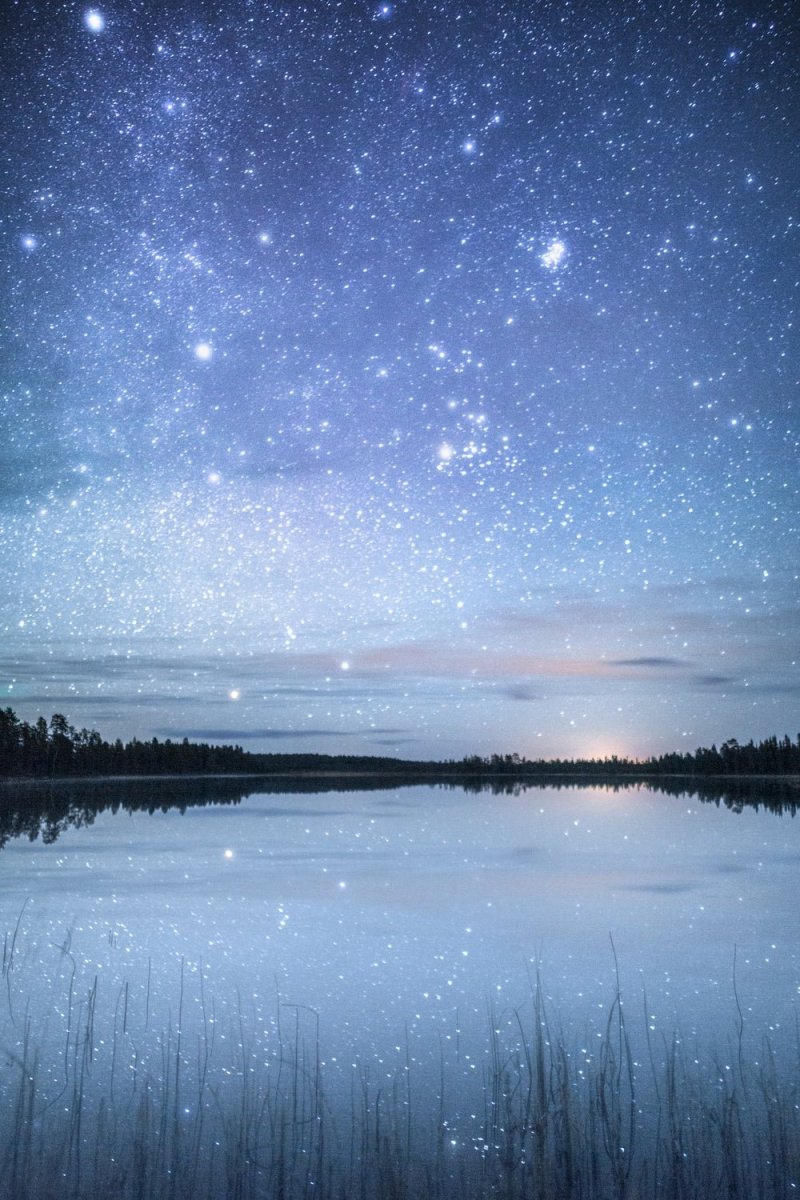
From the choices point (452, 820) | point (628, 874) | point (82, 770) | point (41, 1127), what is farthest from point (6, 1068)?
point (82, 770)

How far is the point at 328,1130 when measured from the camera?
6.88m

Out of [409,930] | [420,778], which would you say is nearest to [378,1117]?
[409,930]

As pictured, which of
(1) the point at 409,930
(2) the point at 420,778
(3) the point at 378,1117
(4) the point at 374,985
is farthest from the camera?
(2) the point at 420,778

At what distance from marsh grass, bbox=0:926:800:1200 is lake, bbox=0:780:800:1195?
39 mm

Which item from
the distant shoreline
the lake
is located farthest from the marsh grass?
the distant shoreline

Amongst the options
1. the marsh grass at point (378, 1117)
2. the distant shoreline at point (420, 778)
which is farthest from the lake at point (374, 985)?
the distant shoreline at point (420, 778)

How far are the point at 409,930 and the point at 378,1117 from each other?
798cm

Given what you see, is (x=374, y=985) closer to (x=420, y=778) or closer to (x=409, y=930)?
(x=409, y=930)

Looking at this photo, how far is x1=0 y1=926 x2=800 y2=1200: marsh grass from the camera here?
19.8 ft

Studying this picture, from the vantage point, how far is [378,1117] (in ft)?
21.8

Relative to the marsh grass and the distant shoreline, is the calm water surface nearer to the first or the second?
the marsh grass

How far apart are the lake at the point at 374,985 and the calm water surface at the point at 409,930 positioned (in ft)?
0.19

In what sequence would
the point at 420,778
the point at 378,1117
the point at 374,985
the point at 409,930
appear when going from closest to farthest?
1. the point at 378,1117
2. the point at 374,985
3. the point at 409,930
4. the point at 420,778

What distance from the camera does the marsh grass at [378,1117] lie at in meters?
6.03
